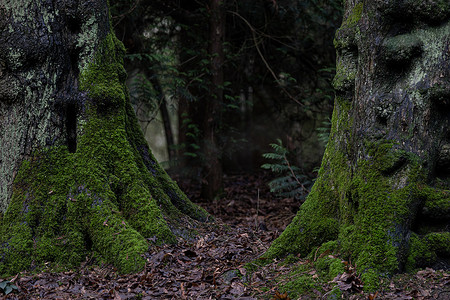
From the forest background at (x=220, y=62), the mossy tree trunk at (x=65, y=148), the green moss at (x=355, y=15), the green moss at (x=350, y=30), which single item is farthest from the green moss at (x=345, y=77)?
the forest background at (x=220, y=62)

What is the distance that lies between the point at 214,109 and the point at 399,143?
19.5 feet

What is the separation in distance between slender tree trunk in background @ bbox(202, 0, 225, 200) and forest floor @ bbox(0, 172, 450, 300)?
404 centimetres

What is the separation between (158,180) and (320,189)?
2.47 m

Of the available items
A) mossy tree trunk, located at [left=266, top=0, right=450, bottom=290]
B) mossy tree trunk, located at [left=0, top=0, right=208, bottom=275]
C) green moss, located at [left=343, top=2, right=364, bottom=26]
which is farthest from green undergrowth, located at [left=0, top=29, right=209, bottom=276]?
green moss, located at [left=343, top=2, right=364, bottom=26]

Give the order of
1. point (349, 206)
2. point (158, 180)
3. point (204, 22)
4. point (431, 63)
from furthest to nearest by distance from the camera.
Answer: point (204, 22) → point (158, 180) → point (349, 206) → point (431, 63)

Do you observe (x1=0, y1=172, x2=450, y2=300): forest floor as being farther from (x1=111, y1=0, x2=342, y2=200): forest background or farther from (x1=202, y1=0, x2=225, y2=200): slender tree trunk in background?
(x1=202, y1=0, x2=225, y2=200): slender tree trunk in background

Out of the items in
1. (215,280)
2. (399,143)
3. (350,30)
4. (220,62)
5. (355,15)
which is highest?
(220,62)

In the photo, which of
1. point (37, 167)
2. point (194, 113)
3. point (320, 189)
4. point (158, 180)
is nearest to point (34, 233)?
point (37, 167)

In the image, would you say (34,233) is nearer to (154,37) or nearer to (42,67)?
(42,67)

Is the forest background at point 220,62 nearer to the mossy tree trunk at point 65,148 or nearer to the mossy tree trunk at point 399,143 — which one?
the mossy tree trunk at point 65,148

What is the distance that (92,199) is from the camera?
16.0ft

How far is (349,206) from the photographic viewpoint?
4.21m

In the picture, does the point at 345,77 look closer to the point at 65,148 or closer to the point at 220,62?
the point at 65,148

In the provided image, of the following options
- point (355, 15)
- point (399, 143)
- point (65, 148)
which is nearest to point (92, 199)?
point (65, 148)
